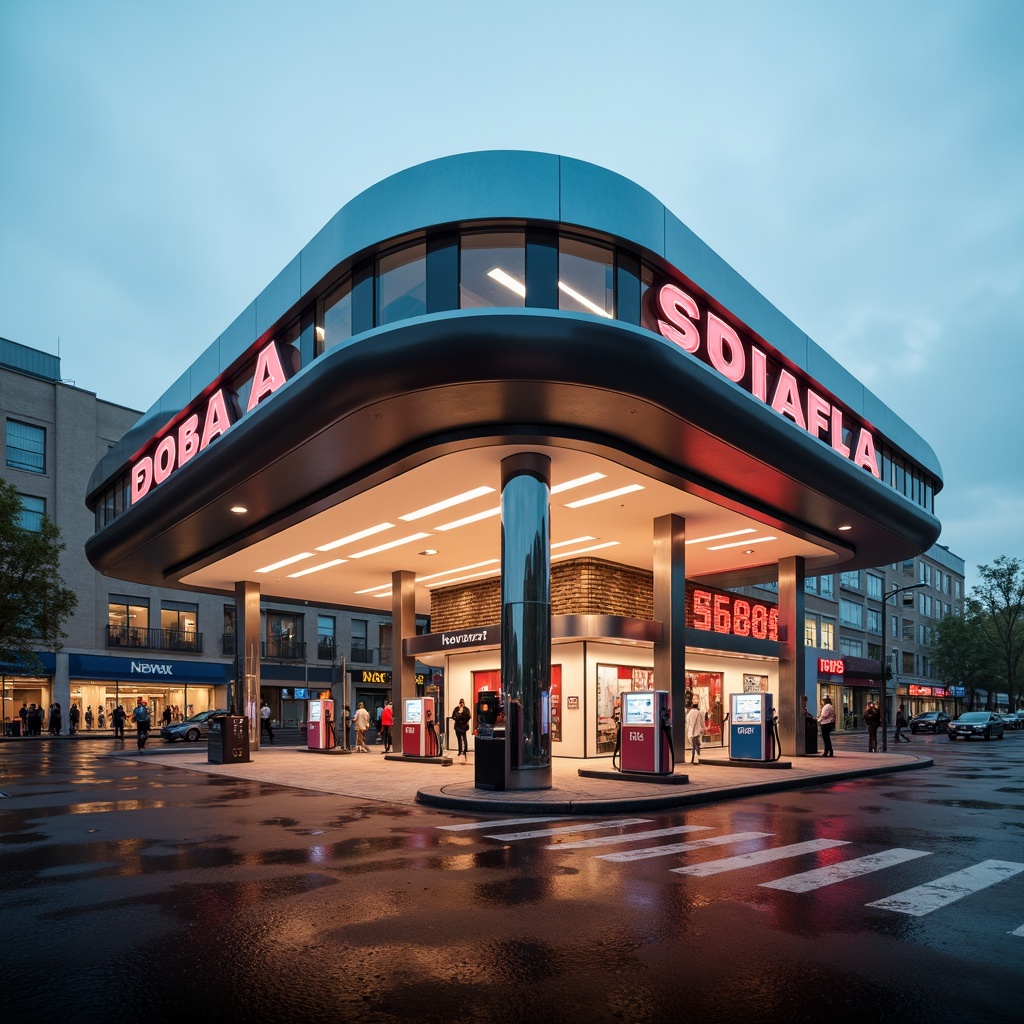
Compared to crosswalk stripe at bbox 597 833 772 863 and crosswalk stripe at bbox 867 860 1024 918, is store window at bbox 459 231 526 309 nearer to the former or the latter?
crosswalk stripe at bbox 597 833 772 863

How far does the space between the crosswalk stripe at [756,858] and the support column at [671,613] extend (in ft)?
34.2

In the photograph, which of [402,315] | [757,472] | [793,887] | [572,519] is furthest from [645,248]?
[793,887]

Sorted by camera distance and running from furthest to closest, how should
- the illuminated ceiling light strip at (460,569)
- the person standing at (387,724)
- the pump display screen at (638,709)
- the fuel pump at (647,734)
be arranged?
the person standing at (387,724), the illuminated ceiling light strip at (460,569), the pump display screen at (638,709), the fuel pump at (647,734)

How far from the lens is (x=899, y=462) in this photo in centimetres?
2800

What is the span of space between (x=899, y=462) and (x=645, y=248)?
53.0 ft

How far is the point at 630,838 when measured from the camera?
11578mm

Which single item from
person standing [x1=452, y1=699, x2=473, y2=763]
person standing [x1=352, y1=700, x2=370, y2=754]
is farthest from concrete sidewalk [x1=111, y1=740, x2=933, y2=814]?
person standing [x1=452, y1=699, x2=473, y2=763]

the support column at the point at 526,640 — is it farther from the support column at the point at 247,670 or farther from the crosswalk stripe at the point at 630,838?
the support column at the point at 247,670

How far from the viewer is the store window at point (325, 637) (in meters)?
63.0

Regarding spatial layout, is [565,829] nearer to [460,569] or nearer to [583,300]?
[583,300]

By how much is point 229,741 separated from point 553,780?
38.4ft

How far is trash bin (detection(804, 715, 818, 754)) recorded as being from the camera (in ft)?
90.4

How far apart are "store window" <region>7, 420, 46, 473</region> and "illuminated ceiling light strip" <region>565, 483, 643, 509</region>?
1500 inches

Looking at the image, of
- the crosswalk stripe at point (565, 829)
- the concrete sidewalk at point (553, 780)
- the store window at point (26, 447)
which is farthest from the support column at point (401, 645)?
the store window at point (26, 447)
